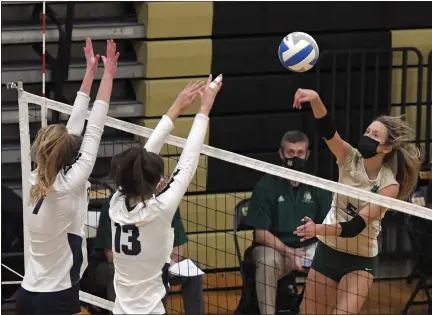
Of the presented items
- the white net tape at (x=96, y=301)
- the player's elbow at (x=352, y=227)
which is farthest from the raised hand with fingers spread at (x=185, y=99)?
the white net tape at (x=96, y=301)

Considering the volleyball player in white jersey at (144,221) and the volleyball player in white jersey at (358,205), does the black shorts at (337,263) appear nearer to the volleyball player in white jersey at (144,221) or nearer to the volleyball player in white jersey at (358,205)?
the volleyball player in white jersey at (358,205)

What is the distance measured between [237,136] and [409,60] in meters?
1.79

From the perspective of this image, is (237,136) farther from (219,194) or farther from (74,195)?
(74,195)

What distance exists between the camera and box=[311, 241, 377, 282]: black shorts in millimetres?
6848

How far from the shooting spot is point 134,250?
18.4ft

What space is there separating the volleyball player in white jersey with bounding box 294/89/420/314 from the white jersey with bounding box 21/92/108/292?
1.47m

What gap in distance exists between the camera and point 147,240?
18.4ft

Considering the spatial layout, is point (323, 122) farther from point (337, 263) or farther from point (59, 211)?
point (59, 211)

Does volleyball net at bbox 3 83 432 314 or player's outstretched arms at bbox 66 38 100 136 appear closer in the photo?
player's outstretched arms at bbox 66 38 100 136

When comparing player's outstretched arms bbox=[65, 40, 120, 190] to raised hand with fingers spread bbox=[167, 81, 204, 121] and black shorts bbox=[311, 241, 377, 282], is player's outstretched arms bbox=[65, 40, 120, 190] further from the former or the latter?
black shorts bbox=[311, 241, 377, 282]

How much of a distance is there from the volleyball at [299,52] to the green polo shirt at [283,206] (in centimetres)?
167

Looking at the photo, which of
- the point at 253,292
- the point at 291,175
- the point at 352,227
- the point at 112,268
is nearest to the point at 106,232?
the point at 112,268

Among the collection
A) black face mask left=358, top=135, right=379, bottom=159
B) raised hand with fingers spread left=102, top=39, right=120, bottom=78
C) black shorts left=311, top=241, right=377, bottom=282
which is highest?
raised hand with fingers spread left=102, top=39, right=120, bottom=78

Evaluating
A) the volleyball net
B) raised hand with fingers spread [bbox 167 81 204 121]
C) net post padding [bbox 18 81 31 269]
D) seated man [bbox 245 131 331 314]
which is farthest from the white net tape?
raised hand with fingers spread [bbox 167 81 204 121]
